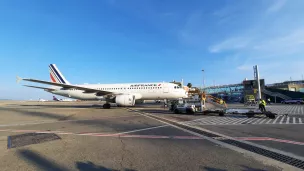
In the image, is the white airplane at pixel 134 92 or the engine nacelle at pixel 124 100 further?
the white airplane at pixel 134 92

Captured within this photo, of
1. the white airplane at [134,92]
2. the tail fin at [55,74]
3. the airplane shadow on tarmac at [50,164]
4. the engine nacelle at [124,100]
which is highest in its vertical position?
the tail fin at [55,74]

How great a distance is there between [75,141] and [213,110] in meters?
13.4

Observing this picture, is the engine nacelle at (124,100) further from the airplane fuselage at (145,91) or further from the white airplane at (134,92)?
the airplane fuselage at (145,91)

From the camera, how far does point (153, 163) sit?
4.41m

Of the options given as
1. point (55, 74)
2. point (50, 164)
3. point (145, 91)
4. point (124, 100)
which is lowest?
point (50, 164)

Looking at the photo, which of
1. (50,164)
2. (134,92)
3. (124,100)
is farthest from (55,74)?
(50,164)

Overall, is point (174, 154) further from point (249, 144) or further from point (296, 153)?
point (296, 153)

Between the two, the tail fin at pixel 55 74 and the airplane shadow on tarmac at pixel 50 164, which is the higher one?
the tail fin at pixel 55 74

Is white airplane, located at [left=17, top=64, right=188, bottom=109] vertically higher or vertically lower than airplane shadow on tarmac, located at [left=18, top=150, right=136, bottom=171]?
higher

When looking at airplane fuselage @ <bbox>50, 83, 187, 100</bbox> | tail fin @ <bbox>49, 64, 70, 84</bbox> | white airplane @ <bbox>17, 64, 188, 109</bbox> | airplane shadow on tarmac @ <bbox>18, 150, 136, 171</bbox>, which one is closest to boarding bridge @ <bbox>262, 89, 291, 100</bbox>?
white airplane @ <bbox>17, 64, 188, 109</bbox>

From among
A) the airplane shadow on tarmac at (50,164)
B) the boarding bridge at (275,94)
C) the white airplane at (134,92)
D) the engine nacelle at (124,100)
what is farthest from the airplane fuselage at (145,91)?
the boarding bridge at (275,94)

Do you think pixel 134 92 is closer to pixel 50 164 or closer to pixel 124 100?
pixel 124 100

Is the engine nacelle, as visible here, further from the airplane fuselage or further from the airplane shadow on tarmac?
the airplane shadow on tarmac

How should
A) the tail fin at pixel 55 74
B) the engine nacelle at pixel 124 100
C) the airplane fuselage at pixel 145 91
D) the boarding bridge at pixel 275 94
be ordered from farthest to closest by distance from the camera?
the boarding bridge at pixel 275 94, the tail fin at pixel 55 74, the airplane fuselage at pixel 145 91, the engine nacelle at pixel 124 100
